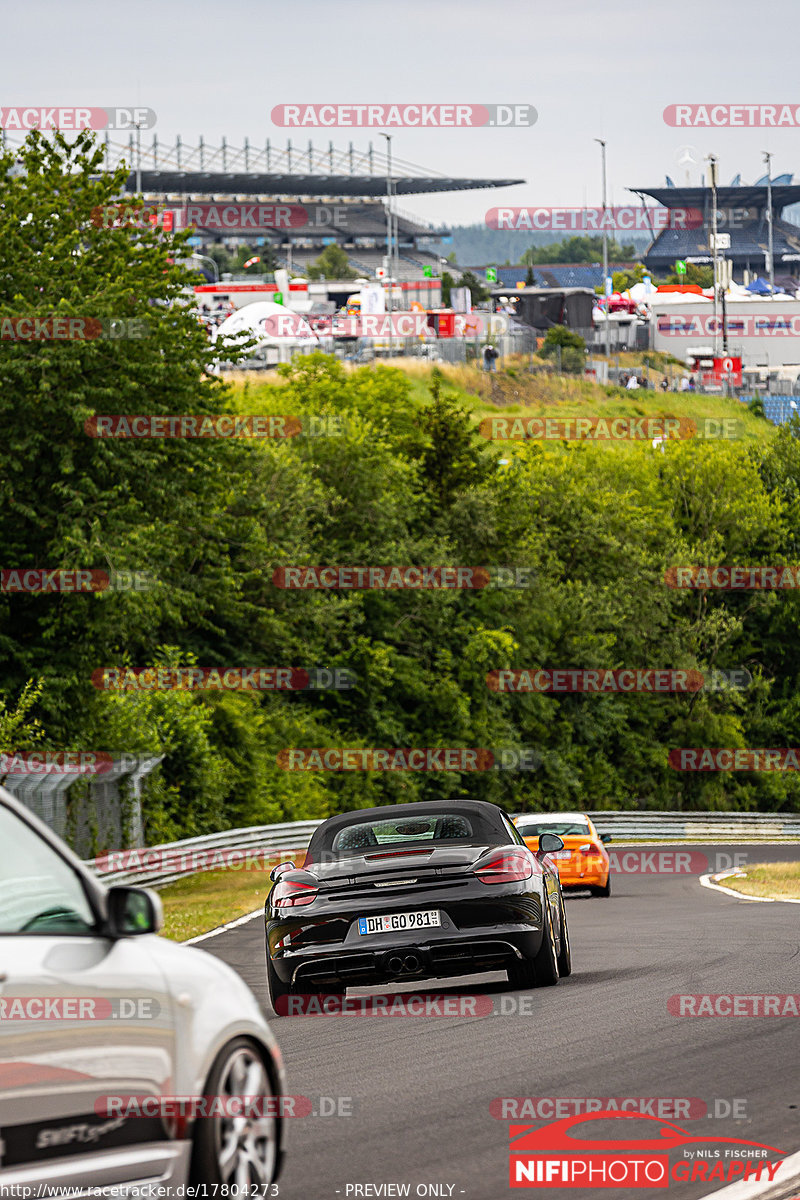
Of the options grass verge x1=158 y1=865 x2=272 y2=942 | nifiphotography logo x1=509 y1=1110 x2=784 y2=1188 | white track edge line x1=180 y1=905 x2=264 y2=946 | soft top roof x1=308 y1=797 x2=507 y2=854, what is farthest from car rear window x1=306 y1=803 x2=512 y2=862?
grass verge x1=158 y1=865 x2=272 y2=942

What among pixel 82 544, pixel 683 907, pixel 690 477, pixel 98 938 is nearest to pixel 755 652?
pixel 690 477

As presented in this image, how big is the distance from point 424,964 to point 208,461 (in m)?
26.0

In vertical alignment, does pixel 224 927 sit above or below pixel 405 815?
below

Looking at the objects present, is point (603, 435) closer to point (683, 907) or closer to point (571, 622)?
point (571, 622)

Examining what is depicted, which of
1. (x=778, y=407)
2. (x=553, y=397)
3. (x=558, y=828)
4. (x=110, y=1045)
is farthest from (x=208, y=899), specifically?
(x=778, y=407)

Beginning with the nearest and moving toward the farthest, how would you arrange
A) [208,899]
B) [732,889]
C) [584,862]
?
1. [584,862]
2. [208,899]
3. [732,889]

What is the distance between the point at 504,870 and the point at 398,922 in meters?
0.75

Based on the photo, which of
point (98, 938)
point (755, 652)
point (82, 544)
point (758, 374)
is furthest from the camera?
point (758, 374)

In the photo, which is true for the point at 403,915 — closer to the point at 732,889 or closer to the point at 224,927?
the point at 224,927

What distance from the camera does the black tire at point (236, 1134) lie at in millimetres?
5438

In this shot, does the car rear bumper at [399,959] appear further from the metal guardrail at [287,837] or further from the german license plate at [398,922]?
the metal guardrail at [287,837]

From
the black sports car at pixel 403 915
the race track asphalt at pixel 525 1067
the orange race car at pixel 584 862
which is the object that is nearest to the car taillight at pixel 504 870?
the black sports car at pixel 403 915

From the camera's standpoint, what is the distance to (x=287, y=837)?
118ft

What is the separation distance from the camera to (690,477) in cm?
7375
